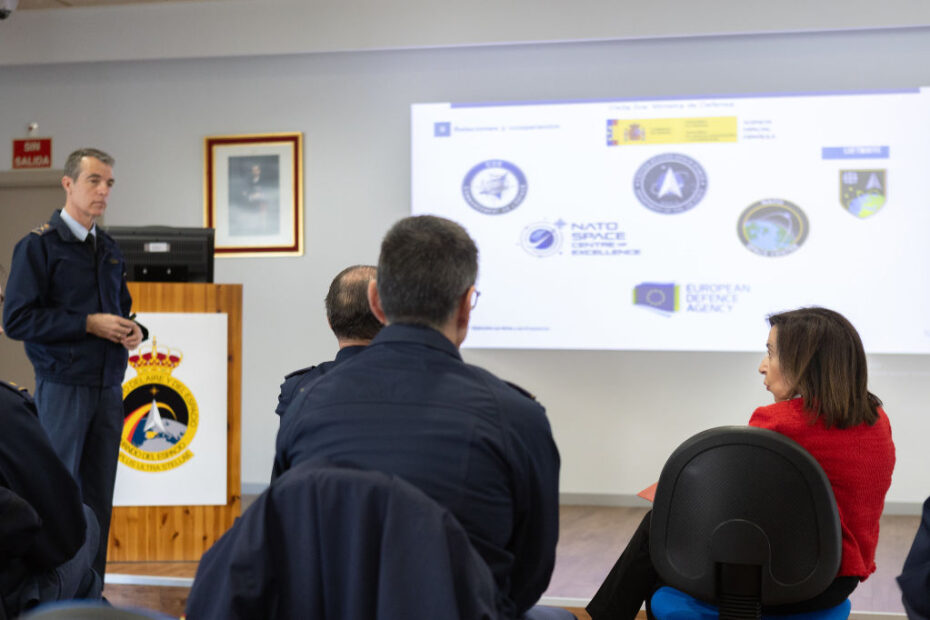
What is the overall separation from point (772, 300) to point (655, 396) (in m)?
0.85

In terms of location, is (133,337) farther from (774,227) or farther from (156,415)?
(774,227)

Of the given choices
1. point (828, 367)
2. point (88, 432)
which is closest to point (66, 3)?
point (88, 432)

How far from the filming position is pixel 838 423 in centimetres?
195

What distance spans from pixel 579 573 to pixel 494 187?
235cm

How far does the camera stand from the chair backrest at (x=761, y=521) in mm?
1794

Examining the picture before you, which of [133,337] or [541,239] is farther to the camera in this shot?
[541,239]

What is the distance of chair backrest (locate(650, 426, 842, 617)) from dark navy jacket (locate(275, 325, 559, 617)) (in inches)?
22.5

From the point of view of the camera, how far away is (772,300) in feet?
16.4

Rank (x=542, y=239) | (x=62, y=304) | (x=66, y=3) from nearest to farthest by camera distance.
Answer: (x=62, y=304) < (x=542, y=239) < (x=66, y=3)

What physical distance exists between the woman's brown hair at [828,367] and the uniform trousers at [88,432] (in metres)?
2.44

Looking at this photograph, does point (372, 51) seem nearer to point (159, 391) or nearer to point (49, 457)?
point (159, 391)

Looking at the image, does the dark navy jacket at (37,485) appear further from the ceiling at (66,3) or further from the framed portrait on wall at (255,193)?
the ceiling at (66,3)

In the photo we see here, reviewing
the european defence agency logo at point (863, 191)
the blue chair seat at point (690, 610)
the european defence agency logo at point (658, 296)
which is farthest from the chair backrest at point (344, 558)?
the european defence agency logo at point (863, 191)

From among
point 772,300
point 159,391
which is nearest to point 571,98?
point 772,300
